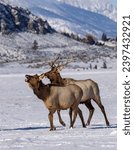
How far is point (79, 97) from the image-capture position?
13227 mm

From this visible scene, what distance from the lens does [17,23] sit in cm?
8831

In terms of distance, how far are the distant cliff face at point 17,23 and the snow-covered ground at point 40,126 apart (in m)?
50.4

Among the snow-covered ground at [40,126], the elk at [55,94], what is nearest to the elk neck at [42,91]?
the elk at [55,94]

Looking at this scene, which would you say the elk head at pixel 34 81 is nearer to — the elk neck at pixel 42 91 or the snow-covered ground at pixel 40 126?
the elk neck at pixel 42 91

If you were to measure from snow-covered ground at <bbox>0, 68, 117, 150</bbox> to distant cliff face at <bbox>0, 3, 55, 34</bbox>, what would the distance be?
165 feet

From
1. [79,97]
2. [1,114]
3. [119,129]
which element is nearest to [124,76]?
[119,129]

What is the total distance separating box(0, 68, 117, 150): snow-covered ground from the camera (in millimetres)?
9094

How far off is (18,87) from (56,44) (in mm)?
51159

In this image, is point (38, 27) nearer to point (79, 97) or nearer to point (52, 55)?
point (52, 55)

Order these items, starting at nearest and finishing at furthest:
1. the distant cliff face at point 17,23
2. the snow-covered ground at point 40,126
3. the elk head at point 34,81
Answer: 1. the snow-covered ground at point 40,126
2. the elk head at point 34,81
3. the distant cliff face at point 17,23

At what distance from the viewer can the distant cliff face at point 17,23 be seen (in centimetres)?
8509

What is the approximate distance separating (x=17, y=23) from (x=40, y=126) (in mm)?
74773

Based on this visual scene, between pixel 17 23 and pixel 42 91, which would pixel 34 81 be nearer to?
pixel 42 91

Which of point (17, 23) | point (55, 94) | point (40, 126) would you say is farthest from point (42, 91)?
point (17, 23)
